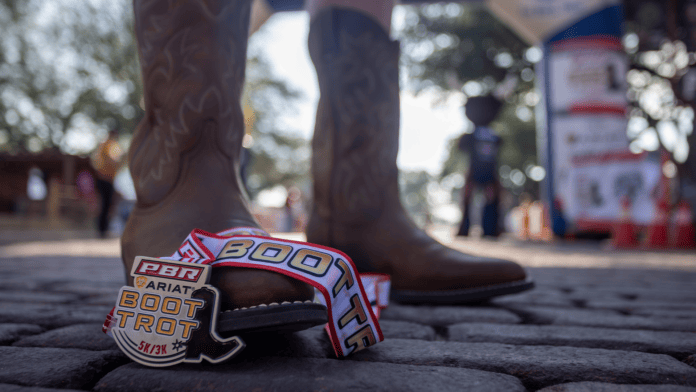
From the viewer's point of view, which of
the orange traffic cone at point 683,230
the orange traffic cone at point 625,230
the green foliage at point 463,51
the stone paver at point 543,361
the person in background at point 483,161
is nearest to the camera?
the stone paver at point 543,361

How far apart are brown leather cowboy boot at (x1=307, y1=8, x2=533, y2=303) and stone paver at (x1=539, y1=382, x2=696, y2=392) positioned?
69cm

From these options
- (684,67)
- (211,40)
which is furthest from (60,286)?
(684,67)

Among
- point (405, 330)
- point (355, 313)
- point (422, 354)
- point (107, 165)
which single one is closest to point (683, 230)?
point (405, 330)

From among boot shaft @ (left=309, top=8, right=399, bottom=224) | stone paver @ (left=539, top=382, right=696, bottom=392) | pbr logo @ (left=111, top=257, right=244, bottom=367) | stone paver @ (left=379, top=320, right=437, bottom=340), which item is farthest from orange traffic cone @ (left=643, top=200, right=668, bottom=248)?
pbr logo @ (left=111, top=257, right=244, bottom=367)

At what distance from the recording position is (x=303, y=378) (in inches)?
25.4

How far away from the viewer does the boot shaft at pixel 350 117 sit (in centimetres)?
141

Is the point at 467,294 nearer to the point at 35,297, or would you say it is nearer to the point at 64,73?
the point at 35,297

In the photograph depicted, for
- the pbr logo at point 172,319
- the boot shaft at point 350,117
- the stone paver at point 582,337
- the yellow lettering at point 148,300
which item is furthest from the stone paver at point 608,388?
the boot shaft at point 350,117

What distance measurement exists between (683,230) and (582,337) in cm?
602

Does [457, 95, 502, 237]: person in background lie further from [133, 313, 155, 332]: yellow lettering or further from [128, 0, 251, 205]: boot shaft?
[133, 313, 155, 332]: yellow lettering

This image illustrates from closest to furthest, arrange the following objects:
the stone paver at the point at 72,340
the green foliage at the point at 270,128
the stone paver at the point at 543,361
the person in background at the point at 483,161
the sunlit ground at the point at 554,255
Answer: the stone paver at the point at 543,361
the stone paver at the point at 72,340
the sunlit ground at the point at 554,255
the person in background at the point at 483,161
the green foliage at the point at 270,128

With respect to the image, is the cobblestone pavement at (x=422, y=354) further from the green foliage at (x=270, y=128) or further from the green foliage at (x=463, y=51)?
the green foliage at (x=270, y=128)

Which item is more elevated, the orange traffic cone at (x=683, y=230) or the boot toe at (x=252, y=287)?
the boot toe at (x=252, y=287)

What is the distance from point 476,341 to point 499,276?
1.44 ft
